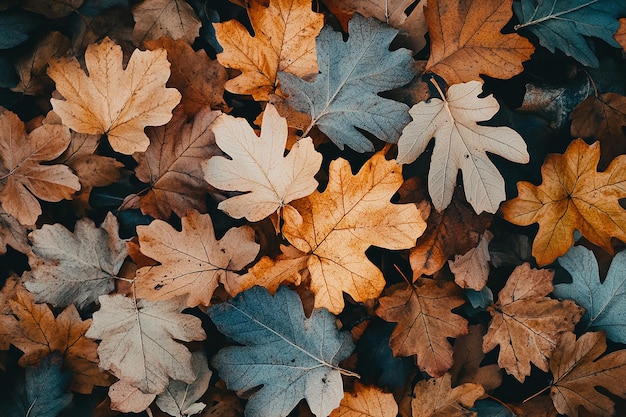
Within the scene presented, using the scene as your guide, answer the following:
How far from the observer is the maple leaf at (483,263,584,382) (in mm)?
1473

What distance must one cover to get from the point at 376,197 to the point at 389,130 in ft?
0.64

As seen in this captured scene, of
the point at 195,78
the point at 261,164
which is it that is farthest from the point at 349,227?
the point at 195,78

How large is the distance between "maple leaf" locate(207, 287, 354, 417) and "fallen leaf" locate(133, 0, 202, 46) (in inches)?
30.8

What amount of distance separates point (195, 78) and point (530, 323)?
118 cm

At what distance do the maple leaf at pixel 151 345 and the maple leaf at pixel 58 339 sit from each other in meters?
0.10

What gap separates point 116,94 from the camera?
1.40 m

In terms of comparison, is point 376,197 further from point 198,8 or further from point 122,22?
point 122,22

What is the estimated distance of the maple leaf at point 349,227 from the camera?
128 cm

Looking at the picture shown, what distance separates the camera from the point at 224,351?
4.62ft

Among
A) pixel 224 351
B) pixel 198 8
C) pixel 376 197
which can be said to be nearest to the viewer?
pixel 376 197

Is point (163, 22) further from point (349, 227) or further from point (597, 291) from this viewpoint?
point (597, 291)

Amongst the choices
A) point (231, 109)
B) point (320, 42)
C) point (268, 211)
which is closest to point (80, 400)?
point (268, 211)

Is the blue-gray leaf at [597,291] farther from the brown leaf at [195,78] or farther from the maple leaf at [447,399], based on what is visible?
the brown leaf at [195,78]

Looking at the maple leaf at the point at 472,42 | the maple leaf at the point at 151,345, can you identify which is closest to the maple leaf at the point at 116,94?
the maple leaf at the point at 151,345
